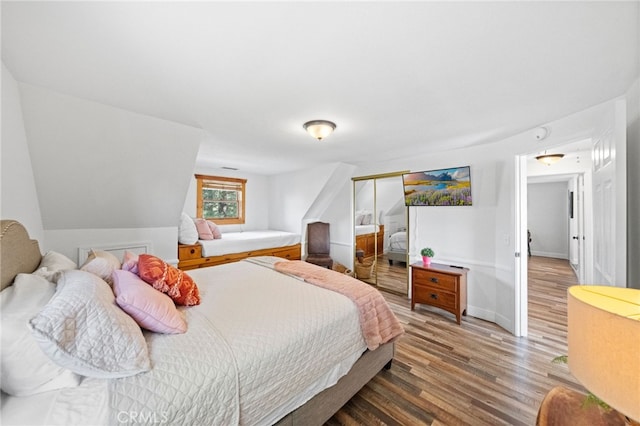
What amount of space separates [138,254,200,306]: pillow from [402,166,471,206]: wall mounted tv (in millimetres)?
3110

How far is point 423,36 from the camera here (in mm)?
1182

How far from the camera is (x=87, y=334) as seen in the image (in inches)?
35.0

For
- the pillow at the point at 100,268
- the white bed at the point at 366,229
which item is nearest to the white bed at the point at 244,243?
the white bed at the point at 366,229

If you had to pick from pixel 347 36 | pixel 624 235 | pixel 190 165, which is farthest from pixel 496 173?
pixel 190 165

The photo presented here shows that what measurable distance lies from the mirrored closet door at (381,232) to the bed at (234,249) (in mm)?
1325

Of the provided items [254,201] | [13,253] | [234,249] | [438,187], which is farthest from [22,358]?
[254,201]

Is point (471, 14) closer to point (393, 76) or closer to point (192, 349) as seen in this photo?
point (393, 76)

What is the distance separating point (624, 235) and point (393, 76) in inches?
64.9

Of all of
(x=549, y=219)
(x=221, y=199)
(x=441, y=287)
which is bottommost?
(x=441, y=287)

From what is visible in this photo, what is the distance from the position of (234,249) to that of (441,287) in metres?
3.13

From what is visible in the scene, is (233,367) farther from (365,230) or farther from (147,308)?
(365,230)

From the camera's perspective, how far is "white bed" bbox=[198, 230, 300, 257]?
3748 mm

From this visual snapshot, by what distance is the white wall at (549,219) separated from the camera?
633cm

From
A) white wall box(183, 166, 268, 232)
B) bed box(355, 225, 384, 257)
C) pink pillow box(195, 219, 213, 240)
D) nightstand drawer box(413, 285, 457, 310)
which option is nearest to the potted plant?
nightstand drawer box(413, 285, 457, 310)
